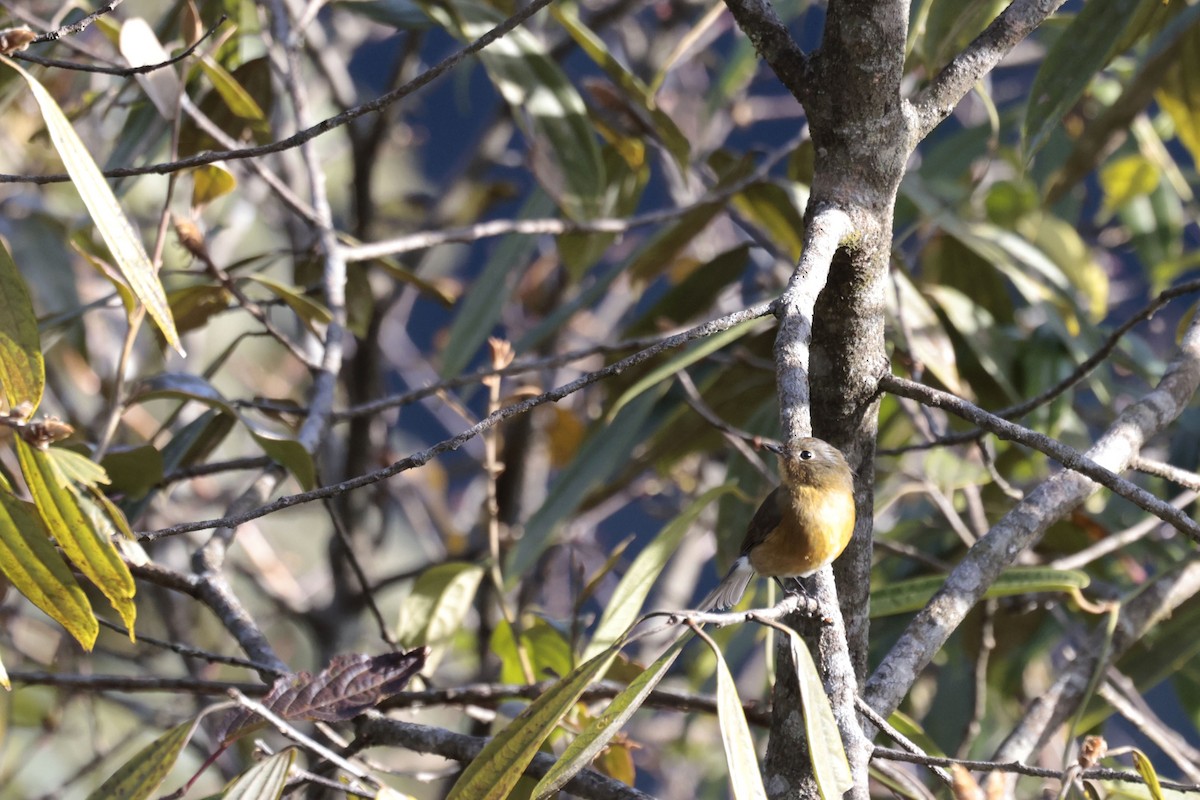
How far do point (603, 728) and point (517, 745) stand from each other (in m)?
0.07

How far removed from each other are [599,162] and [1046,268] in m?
0.64

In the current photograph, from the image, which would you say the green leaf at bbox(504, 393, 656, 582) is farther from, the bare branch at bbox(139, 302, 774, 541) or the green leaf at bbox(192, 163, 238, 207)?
the bare branch at bbox(139, 302, 774, 541)

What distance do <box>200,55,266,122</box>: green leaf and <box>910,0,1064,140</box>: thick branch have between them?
0.75 m

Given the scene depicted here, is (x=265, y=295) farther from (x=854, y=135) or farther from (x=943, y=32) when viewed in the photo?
(x=854, y=135)

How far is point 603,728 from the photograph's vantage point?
0.65 metres

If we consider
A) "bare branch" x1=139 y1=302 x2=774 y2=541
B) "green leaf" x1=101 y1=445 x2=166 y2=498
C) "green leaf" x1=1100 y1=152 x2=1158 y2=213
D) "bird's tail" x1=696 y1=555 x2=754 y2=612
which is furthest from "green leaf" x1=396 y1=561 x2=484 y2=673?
"green leaf" x1=1100 y1=152 x2=1158 y2=213

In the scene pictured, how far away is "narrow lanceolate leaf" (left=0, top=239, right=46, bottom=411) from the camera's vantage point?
0.74 metres

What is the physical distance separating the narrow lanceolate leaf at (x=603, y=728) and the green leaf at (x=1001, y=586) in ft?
1.54

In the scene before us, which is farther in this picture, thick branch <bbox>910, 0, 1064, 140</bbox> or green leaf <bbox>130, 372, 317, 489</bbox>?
green leaf <bbox>130, 372, 317, 489</bbox>

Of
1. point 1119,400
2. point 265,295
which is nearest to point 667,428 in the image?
point 1119,400

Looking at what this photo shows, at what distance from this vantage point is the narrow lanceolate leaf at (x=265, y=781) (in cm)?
73

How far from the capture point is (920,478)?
1352 mm

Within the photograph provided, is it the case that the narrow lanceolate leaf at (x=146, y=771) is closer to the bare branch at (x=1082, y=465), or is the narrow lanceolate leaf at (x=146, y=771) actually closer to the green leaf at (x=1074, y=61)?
the bare branch at (x=1082, y=465)

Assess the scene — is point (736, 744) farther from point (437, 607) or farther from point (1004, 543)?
point (437, 607)
